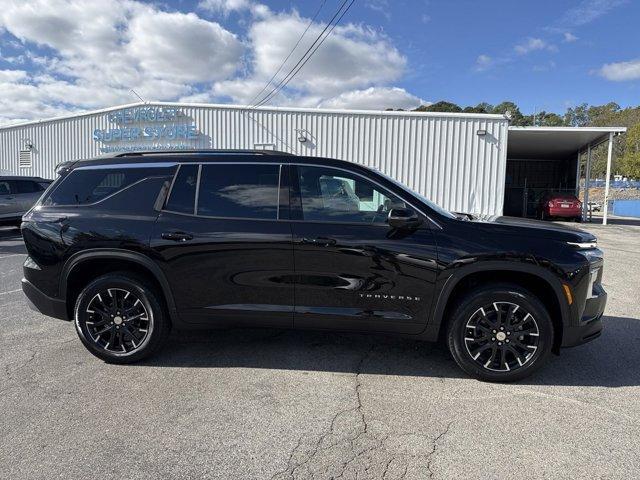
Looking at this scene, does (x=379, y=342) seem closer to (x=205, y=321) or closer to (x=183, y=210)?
(x=205, y=321)

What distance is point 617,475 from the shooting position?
2561mm

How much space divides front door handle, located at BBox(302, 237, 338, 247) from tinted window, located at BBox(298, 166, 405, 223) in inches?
7.1

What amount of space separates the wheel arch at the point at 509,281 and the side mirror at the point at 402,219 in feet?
1.69

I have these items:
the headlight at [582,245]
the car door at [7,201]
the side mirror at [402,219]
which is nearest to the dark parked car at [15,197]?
the car door at [7,201]

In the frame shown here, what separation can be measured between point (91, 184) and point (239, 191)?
1425mm

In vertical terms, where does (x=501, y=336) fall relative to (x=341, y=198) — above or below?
below

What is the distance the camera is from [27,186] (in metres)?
14.0

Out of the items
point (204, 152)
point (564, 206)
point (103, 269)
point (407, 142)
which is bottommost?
point (103, 269)

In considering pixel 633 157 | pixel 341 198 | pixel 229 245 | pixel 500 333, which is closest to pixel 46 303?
pixel 229 245

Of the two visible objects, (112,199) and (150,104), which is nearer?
(112,199)

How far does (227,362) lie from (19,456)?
174 cm

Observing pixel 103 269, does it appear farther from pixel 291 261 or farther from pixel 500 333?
pixel 500 333

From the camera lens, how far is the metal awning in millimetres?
18252

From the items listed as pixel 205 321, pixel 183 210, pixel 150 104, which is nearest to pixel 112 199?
pixel 183 210
